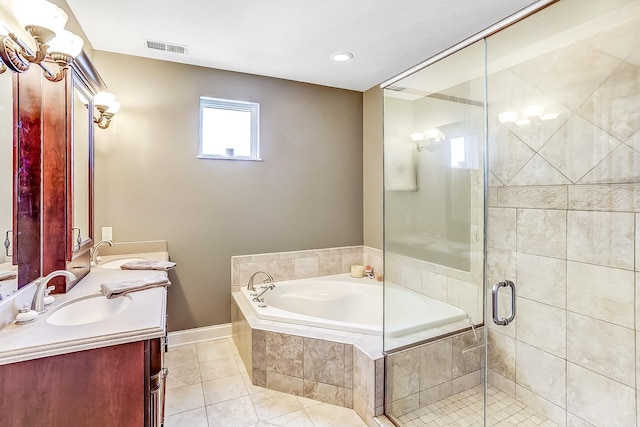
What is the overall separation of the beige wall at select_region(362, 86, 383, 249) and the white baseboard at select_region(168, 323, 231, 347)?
5.68 feet

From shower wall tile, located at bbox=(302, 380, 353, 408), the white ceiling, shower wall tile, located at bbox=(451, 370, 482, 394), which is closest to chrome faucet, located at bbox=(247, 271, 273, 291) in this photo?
shower wall tile, located at bbox=(302, 380, 353, 408)

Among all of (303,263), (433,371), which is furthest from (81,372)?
(303,263)

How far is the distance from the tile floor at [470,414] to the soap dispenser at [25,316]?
6.21ft

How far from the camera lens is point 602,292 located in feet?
5.82

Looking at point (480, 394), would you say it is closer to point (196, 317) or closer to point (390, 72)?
point (196, 317)

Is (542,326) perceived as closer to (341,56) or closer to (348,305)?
(348,305)

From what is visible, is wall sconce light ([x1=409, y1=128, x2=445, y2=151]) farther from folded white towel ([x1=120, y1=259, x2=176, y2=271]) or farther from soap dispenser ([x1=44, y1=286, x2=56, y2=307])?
soap dispenser ([x1=44, y1=286, x2=56, y2=307])

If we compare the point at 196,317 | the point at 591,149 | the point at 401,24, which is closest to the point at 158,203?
the point at 196,317

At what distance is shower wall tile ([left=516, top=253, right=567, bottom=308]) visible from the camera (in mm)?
1974

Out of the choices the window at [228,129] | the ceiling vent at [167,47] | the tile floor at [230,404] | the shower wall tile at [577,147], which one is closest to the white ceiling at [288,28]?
the ceiling vent at [167,47]

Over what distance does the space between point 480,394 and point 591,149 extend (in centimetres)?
161

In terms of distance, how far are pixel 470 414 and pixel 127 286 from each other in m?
2.09

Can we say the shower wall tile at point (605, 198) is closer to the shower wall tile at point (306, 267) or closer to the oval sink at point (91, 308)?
the shower wall tile at point (306, 267)

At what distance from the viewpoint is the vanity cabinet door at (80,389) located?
1072mm
